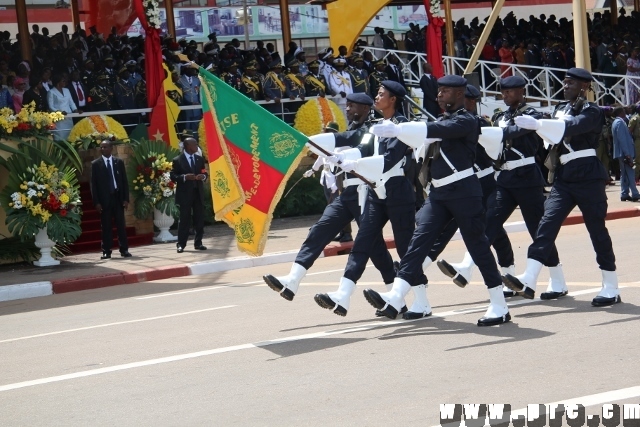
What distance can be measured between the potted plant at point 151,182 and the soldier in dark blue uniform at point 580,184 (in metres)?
9.75

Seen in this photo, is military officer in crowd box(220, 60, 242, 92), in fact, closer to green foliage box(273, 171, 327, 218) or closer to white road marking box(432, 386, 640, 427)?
green foliage box(273, 171, 327, 218)

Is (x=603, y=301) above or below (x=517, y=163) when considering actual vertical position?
below

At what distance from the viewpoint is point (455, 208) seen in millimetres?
8805

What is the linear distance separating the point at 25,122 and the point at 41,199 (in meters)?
1.16

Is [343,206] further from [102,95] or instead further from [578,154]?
[102,95]

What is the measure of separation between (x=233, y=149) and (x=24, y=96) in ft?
32.3

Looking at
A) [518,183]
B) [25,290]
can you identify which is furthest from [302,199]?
[518,183]

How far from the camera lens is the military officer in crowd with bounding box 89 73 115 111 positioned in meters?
19.7

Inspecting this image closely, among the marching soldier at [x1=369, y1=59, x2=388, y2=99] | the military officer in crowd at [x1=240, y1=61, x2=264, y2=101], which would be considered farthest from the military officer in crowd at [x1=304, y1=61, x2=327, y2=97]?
the marching soldier at [x1=369, y1=59, x2=388, y2=99]

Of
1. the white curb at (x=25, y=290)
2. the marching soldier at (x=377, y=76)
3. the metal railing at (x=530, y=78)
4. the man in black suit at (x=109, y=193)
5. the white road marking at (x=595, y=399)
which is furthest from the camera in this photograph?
the metal railing at (x=530, y=78)

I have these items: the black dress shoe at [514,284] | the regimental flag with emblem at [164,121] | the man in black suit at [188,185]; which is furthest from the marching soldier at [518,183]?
the regimental flag with emblem at [164,121]

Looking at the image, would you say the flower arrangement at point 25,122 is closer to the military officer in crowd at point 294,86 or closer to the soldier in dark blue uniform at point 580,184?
the military officer in crowd at point 294,86

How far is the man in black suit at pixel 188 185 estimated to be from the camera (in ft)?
56.1

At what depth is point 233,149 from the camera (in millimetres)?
9797
